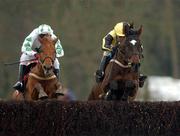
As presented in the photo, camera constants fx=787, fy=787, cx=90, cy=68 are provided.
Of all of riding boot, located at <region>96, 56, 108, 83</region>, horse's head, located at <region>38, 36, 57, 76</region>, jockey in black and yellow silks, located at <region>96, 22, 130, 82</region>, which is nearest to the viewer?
horse's head, located at <region>38, 36, 57, 76</region>

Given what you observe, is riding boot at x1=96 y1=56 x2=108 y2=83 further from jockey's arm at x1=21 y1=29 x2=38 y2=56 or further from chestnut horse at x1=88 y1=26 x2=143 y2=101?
jockey's arm at x1=21 y1=29 x2=38 y2=56

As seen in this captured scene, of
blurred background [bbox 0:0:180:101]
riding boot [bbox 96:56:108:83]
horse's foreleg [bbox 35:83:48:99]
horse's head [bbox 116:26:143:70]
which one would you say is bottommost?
horse's foreleg [bbox 35:83:48:99]

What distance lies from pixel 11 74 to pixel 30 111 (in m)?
14.1

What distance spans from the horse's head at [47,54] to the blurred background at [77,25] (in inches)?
229

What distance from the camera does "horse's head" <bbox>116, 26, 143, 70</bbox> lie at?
38.4ft

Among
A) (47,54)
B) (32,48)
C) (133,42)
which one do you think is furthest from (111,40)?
(47,54)

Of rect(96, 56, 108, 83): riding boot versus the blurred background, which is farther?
the blurred background

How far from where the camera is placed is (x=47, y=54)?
11.6 meters

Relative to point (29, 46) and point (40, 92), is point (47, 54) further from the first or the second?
point (29, 46)

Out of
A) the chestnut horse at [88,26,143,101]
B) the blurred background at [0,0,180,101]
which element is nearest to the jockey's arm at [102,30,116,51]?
the chestnut horse at [88,26,143,101]

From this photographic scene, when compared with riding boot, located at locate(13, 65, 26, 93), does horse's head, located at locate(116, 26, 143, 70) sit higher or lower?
higher

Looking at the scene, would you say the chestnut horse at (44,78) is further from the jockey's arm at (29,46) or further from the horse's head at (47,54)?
the jockey's arm at (29,46)

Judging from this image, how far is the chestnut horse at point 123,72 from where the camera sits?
1191cm

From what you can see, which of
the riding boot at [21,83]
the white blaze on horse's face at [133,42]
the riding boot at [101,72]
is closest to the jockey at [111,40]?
the riding boot at [101,72]
